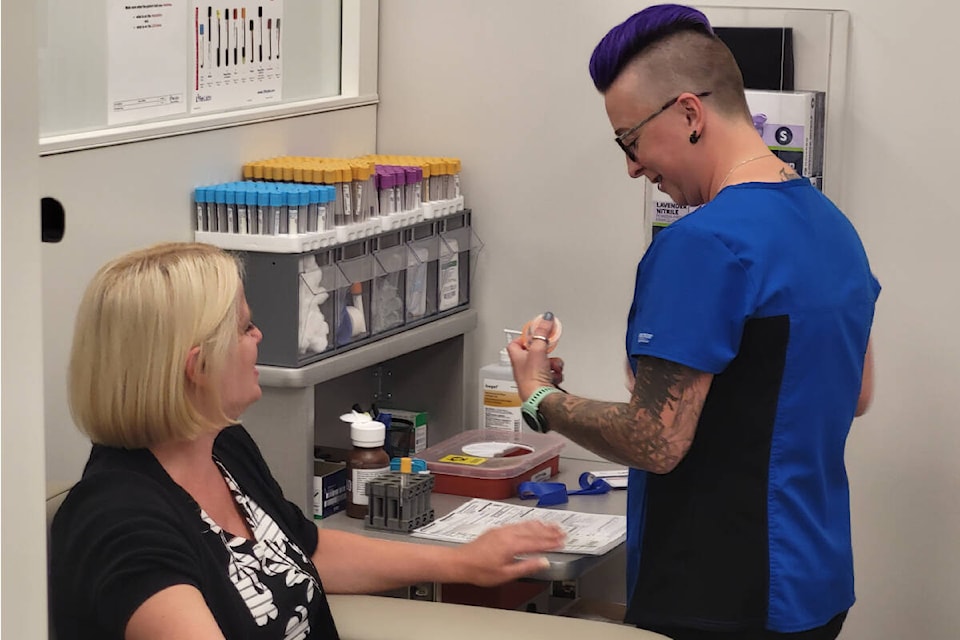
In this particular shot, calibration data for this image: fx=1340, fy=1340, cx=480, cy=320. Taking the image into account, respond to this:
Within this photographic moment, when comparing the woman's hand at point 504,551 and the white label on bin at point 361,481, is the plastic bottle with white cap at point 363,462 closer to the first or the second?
the white label on bin at point 361,481

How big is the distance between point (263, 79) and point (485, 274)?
687 millimetres

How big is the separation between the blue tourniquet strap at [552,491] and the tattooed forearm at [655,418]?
824 millimetres

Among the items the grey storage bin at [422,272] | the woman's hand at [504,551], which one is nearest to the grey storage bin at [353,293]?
the grey storage bin at [422,272]

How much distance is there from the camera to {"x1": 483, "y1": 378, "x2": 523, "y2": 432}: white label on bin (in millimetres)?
2871

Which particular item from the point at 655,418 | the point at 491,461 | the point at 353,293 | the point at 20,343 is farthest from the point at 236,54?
the point at 20,343

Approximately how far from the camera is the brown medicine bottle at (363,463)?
2.50 m

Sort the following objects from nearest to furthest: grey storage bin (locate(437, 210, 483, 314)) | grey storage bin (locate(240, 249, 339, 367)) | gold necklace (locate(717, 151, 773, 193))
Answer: gold necklace (locate(717, 151, 773, 193)) → grey storage bin (locate(240, 249, 339, 367)) → grey storage bin (locate(437, 210, 483, 314))

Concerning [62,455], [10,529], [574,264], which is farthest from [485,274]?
[10,529]

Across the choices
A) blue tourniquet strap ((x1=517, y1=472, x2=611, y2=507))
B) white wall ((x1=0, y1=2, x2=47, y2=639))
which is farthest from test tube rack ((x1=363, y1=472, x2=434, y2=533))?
white wall ((x1=0, y1=2, x2=47, y2=639))

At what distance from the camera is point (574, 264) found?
301 centimetres

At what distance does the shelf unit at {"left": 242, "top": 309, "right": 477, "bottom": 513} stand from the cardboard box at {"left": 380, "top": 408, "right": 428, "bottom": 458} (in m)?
0.14

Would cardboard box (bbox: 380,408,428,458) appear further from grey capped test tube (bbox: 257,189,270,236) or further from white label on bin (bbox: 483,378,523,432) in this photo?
grey capped test tube (bbox: 257,189,270,236)

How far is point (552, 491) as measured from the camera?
2.59m

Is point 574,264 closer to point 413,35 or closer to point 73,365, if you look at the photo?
point 413,35
